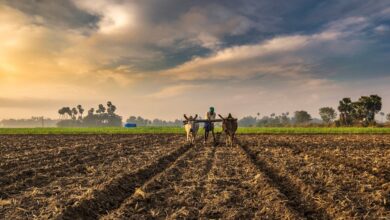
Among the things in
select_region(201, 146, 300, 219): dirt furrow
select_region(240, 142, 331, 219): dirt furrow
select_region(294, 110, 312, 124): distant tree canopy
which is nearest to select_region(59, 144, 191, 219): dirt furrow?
select_region(201, 146, 300, 219): dirt furrow

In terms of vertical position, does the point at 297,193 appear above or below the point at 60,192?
below

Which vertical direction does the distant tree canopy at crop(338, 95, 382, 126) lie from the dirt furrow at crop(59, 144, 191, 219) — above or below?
above

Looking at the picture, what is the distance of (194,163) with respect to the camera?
601 inches

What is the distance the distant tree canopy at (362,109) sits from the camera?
84.5m

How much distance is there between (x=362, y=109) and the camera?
88.6 metres

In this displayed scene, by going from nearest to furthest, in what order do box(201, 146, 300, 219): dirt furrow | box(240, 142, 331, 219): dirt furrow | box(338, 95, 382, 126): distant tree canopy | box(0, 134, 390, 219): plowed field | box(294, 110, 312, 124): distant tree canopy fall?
box(201, 146, 300, 219): dirt furrow < box(0, 134, 390, 219): plowed field < box(240, 142, 331, 219): dirt furrow < box(338, 95, 382, 126): distant tree canopy < box(294, 110, 312, 124): distant tree canopy

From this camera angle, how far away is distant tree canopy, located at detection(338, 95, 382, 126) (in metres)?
84.5

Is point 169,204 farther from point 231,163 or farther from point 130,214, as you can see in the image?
point 231,163

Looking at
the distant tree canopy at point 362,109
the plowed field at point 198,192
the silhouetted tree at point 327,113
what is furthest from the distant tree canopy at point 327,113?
the plowed field at point 198,192

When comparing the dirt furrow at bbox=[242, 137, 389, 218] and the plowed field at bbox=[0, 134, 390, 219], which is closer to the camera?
the plowed field at bbox=[0, 134, 390, 219]

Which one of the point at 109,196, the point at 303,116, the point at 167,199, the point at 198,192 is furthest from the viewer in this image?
the point at 303,116

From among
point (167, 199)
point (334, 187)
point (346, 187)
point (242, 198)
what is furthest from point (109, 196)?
point (346, 187)

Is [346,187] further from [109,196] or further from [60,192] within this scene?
[60,192]

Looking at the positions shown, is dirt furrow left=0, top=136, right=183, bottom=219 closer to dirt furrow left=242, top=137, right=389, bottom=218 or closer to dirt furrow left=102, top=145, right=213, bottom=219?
dirt furrow left=102, top=145, right=213, bottom=219
